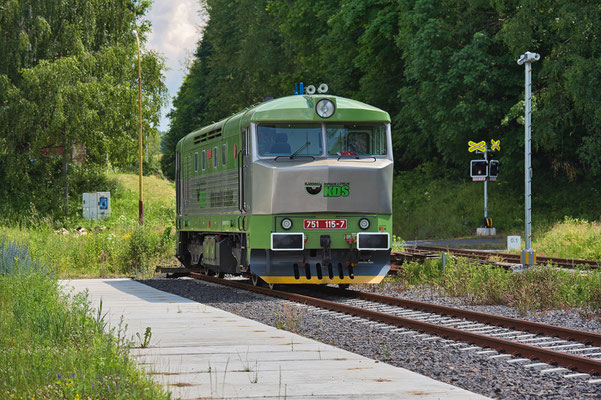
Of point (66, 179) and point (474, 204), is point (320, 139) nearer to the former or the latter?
point (474, 204)

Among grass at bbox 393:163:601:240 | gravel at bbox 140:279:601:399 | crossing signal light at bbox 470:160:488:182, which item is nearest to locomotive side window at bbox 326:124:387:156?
gravel at bbox 140:279:601:399

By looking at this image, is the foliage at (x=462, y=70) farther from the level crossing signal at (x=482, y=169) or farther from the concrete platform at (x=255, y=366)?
the concrete platform at (x=255, y=366)

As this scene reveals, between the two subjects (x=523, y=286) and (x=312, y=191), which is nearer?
(x=523, y=286)

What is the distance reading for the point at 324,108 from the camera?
16781mm

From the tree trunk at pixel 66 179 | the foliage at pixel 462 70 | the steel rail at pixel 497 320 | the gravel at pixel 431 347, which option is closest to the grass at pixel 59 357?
the gravel at pixel 431 347

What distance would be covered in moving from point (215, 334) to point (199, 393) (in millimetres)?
3829

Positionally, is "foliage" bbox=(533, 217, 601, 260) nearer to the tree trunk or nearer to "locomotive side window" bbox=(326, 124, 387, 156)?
"locomotive side window" bbox=(326, 124, 387, 156)

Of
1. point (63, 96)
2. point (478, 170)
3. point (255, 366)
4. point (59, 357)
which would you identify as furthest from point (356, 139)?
point (63, 96)

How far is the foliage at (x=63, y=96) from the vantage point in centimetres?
4500

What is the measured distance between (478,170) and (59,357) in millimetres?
26775

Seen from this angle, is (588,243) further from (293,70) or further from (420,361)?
(293,70)

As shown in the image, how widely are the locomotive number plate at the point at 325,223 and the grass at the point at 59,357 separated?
5.26 m

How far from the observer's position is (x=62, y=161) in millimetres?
49406

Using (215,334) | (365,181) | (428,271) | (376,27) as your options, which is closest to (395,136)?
(376,27)
